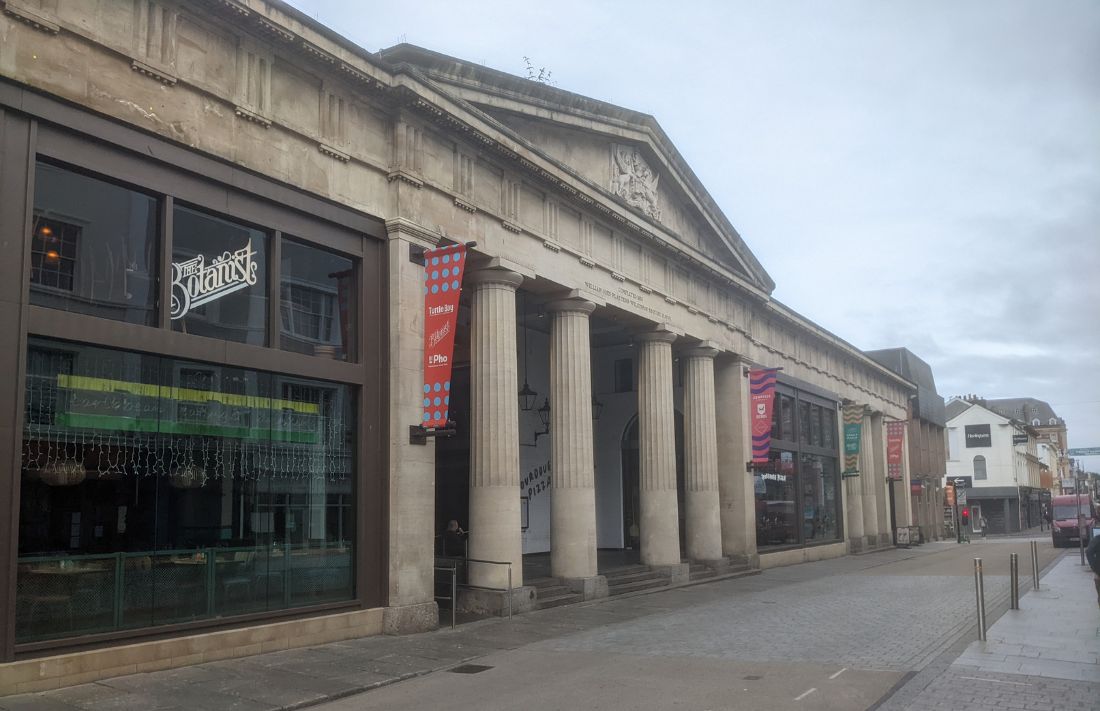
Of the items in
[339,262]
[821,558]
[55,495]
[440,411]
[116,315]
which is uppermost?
[339,262]

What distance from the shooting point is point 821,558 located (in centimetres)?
3353

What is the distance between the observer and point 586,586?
19047 mm

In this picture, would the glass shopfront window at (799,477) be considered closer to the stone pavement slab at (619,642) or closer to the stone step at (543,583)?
the stone pavement slab at (619,642)

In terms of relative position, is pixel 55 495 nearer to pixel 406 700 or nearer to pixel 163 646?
pixel 163 646

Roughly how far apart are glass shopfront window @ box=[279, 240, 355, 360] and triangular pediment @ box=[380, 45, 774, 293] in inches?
165

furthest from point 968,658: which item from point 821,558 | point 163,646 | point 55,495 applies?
point 821,558

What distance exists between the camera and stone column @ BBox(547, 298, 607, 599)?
19234mm

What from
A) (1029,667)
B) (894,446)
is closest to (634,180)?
(1029,667)

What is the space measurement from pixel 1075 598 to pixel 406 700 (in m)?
14.4

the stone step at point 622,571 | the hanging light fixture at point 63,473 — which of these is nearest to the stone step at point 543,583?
the stone step at point 622,571

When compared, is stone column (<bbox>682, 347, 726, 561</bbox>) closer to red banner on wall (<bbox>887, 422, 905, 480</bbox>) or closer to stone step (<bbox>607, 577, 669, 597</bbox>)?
stone step (<bbox>607, 577, 669, 597</bbox>)

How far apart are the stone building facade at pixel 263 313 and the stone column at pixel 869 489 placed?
68.9 feet

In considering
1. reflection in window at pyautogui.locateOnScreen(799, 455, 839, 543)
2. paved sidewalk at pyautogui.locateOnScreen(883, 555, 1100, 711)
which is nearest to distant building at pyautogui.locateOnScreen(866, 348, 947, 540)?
reflection in window at pyautogui.locateOnScreen(799, 455, 839, 543)

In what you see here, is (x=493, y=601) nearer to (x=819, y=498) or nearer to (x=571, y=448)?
(x=571, y=448)
